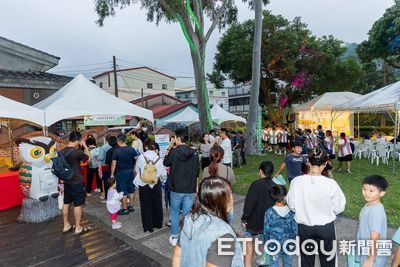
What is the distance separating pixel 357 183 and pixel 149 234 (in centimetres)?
591

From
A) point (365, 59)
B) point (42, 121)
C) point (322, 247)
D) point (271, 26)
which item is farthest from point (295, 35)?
point (322, 247)

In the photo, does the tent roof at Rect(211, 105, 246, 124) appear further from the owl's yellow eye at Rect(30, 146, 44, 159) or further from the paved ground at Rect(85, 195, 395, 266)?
the owl's yellow eye at Rect(30, 146, 44, 159)

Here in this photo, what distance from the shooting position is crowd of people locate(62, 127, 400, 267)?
1.68 m

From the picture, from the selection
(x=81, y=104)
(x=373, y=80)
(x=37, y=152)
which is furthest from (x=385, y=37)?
(x=373, y=80)

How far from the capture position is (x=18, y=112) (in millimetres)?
5648

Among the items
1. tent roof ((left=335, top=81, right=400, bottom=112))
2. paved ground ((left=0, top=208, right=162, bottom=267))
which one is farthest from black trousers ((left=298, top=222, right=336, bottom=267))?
tent roof ((left=335, top=81, right=400, bottom=112))

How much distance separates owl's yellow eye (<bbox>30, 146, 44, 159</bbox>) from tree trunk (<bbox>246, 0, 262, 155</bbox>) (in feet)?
32.8

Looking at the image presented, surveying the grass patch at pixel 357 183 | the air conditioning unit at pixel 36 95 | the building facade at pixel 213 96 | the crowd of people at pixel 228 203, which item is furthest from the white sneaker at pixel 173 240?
the building facade at pixel 213 96

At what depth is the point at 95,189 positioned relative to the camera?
7.79 meters

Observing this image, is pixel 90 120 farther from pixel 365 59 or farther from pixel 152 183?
pixel 365 59

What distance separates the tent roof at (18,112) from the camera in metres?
5.48

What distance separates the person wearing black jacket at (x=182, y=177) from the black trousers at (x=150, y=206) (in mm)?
667

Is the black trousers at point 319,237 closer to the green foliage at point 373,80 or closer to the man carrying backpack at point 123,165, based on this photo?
the man carrying backpack at point 123,165

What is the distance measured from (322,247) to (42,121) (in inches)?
230
